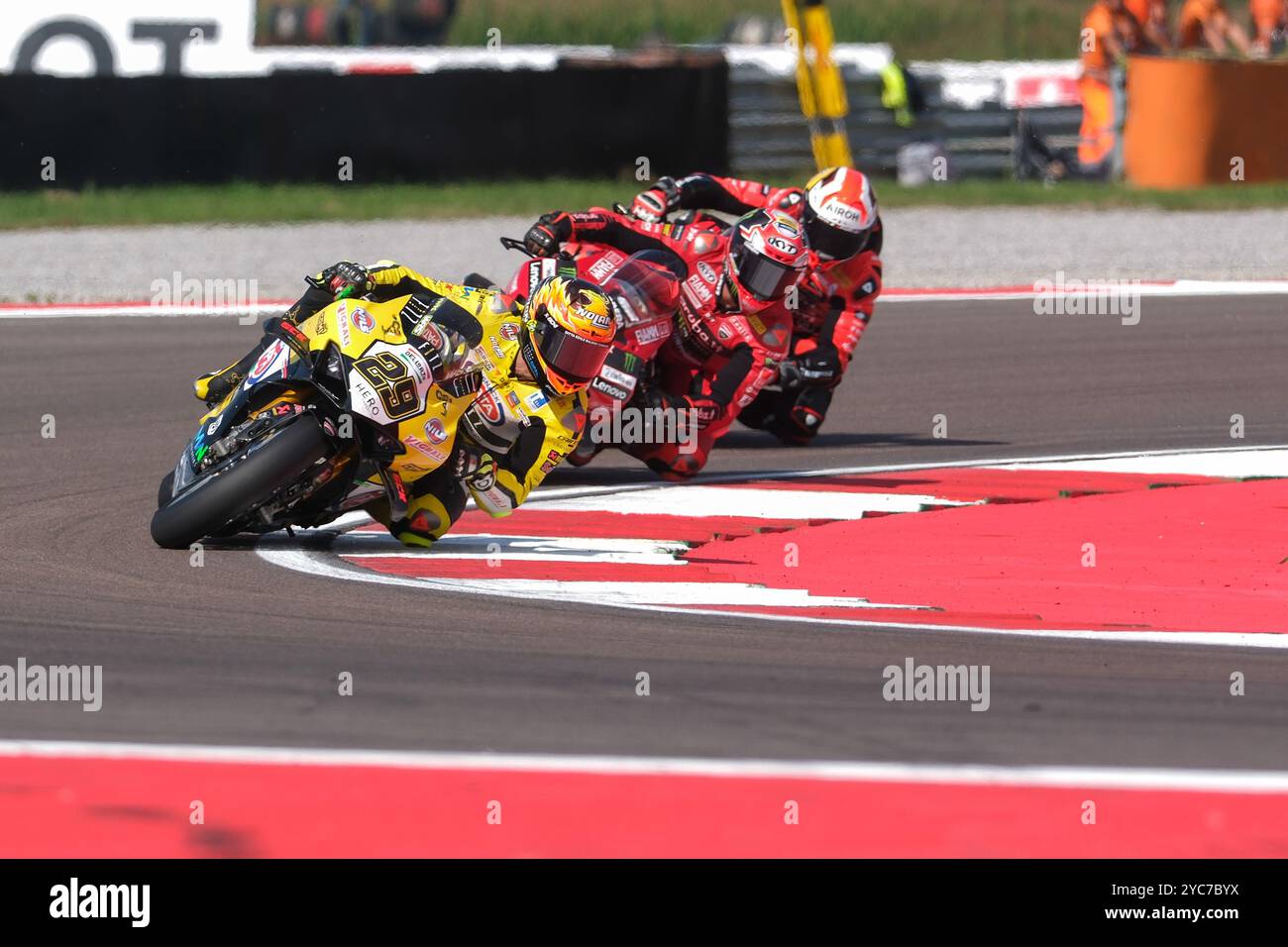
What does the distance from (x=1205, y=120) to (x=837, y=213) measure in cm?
1149

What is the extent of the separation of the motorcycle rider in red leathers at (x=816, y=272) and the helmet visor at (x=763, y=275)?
1.69ft

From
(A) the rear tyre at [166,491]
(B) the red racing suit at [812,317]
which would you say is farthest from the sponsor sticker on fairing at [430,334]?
(B) the red racing suit at [812,317]

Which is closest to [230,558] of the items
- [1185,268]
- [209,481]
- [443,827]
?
[209,481]

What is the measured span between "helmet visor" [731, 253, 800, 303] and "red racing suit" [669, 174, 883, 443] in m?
0.77

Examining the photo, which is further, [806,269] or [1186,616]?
[806,269]

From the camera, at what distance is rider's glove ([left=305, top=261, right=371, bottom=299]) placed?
332 inches

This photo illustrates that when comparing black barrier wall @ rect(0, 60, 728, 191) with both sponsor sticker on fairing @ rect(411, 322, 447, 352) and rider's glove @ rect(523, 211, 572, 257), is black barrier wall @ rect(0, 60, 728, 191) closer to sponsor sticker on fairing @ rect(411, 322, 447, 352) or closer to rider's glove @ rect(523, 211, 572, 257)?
rider's glove @ rect(523, 211, 572, 257)

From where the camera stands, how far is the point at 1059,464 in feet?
35.2

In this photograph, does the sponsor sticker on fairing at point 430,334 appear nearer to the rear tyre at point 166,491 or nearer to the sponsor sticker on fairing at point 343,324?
the sponsor sticker on fairing at point 343,324

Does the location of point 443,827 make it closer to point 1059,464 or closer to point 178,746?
point 178,746

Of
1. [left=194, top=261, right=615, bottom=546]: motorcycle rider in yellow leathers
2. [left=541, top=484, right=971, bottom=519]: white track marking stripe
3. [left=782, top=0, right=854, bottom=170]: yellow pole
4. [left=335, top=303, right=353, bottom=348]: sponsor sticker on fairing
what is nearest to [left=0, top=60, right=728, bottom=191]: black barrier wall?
[left=782, top=0, right=854, bottom=170]: yellow pole

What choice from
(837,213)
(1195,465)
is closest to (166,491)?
(837,213)

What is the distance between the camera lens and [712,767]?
5.51 meters
